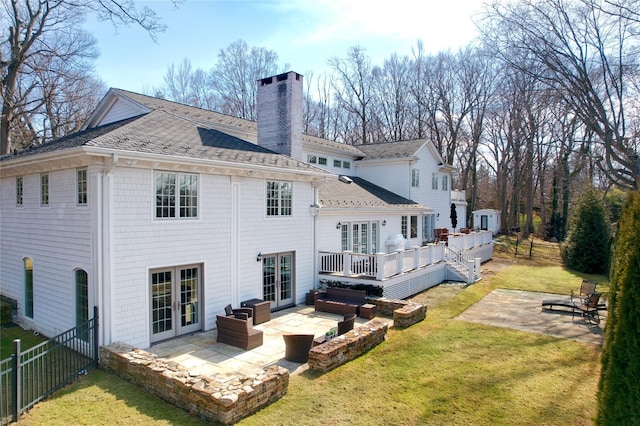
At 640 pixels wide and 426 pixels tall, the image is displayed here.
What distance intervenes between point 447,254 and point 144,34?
1586cm

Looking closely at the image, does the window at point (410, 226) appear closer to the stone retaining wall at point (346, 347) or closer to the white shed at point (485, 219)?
the stone retaining wall at point (346, 347)

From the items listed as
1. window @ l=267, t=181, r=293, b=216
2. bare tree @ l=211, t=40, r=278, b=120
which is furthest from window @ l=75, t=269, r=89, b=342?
bare tree @ l=211, t=40, r=278, b=120

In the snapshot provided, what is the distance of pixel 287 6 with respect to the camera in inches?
468

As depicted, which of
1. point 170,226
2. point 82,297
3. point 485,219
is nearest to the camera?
point 82,297

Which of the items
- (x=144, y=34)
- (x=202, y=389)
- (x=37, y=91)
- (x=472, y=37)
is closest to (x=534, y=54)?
(x=472, y=37)

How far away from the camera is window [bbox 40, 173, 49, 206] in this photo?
10773 millimetres

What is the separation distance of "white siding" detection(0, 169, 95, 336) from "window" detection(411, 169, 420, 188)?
18272 millimetres

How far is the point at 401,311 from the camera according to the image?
11.6 metres

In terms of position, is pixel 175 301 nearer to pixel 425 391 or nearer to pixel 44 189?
pixel 44 189

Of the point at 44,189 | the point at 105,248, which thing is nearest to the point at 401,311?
the point at 105,248

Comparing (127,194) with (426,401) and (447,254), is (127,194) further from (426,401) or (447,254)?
(447,254)

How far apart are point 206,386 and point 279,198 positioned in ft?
24.4

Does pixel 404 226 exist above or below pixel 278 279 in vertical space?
above

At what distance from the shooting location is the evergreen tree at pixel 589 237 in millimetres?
22547
